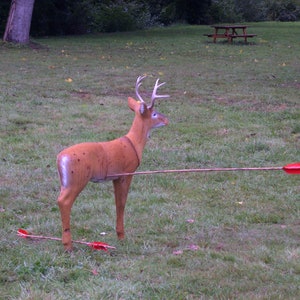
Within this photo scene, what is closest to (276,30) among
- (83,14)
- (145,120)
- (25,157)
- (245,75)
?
(83,14)

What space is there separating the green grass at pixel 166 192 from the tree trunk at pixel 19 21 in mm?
6505

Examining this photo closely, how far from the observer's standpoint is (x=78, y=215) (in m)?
6.09

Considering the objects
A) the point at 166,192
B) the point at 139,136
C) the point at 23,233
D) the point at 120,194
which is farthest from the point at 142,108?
the point at 166,192

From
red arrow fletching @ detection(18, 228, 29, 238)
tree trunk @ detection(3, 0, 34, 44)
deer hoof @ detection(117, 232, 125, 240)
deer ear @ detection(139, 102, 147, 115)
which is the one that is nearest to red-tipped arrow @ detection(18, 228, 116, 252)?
red arrow fletching @ detection(18, 228, 29, 238)

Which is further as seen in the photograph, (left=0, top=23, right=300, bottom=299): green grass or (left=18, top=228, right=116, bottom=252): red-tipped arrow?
(left=18, top=228, right=116, bottom=252): red-tipped arrow

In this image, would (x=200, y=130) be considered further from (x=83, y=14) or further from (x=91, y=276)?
(x=83, y=14)

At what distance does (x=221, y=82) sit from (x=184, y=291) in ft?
36.1

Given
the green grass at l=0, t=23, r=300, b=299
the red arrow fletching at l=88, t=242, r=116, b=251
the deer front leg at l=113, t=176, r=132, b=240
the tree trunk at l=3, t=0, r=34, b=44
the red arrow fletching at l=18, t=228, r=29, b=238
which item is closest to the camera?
the green grass at l=0, t=23, r=300, b=299

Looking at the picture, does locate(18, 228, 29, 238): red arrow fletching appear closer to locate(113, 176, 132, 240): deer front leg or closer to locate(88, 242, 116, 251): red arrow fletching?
locate(88, 242, 116, 251): red arrow fletching

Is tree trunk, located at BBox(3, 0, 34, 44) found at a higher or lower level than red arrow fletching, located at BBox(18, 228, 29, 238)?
higher

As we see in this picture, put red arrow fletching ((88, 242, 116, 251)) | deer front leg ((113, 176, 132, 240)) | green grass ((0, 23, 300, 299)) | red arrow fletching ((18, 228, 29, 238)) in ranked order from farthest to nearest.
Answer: red arrow fletching ((18, 228, 29, 238)) < deer front leg ((113, 176, 132, 240)) < red arrow fletching ((88, 242, 116, 251)) < green grass ((0, 23, 300, 299))

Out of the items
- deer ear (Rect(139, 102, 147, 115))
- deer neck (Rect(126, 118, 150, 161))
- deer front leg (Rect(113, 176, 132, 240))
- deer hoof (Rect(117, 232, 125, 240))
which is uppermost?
deer ear (Rect(139, 102, 147, 115))

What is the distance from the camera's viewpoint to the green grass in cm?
452

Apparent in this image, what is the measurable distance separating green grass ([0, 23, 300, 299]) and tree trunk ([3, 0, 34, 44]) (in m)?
6.50
